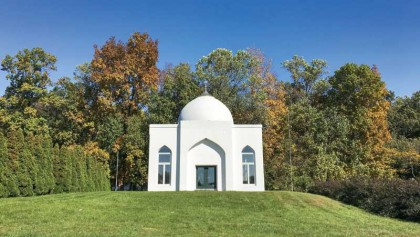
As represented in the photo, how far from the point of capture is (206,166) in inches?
1043

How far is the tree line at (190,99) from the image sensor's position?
108 ft

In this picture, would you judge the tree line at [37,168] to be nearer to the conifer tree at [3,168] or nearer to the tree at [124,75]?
the conifer tree at [3,168]

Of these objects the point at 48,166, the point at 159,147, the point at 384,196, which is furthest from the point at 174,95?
the point at 384,196

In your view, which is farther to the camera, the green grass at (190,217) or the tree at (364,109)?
the tree at (364,109)

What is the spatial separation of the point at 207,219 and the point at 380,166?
26.5 meters

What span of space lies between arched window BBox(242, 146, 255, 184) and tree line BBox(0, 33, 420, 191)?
261 inches

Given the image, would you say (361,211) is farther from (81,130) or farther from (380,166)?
(81,130)

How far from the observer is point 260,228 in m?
11.8

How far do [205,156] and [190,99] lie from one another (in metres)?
9.44

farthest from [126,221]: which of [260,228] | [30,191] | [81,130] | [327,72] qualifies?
[327,72]

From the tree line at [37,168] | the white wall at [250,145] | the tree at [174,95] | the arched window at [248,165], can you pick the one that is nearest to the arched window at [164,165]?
the white wall at [250,145]

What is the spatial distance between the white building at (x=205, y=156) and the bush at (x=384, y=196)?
616 cm

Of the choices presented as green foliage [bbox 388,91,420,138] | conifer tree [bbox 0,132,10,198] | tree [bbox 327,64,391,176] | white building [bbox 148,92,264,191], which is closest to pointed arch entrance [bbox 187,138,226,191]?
white building [bbox 148,92,264,191]

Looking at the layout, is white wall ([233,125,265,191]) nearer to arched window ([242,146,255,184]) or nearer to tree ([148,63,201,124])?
arched window ([242,146,255,184])
